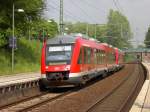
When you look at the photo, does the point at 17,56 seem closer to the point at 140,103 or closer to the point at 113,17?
the point at 140,103

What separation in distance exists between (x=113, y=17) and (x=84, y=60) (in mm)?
141495

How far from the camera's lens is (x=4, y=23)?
5444cm

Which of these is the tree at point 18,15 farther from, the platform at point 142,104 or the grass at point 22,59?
the platform at point 142,104

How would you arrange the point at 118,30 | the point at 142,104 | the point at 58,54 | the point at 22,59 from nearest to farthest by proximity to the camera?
the point at 142,104 → the point at 58,54 → the point at 22,59 → the point at 118,30

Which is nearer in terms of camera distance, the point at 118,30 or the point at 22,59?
the point at 22,59

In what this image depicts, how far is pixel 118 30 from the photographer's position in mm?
149625

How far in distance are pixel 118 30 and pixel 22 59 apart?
309 feet

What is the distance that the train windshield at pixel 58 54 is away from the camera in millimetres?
24156

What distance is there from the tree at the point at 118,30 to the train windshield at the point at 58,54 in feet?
391

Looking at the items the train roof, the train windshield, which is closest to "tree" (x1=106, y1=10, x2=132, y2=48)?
the train roof

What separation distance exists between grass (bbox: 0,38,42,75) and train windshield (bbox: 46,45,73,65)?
1028 inches

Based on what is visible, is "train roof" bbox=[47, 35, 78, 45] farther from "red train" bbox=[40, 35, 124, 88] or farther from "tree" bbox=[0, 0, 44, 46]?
"tree" bbox=[0, 0, 44, 46]

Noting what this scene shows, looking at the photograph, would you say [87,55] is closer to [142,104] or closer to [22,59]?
[142,104]

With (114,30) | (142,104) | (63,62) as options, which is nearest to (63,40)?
(63,62)
